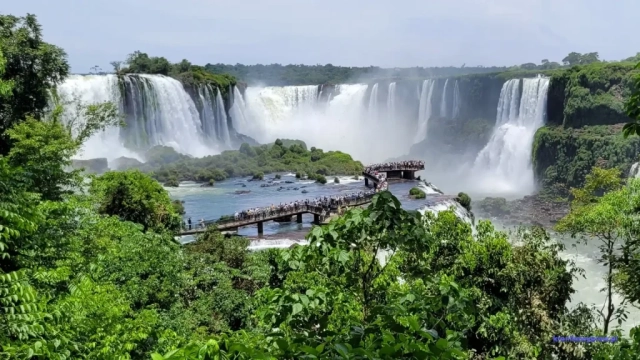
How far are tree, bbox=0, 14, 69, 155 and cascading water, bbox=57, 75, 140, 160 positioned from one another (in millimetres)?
19600

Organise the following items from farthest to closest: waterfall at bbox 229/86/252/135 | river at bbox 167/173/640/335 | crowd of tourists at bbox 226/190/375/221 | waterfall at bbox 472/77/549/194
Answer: waterfall at bbox 229/86/252/135
waterfall at bbox 472/77/549/194
crowd of tourists at bbox 226/190/375/221
river at bbox 167/173/640/335

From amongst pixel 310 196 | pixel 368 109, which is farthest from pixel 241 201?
pixel 368 109

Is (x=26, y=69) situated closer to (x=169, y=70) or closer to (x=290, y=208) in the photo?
(x=290, y=208)

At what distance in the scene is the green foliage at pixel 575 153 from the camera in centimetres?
4053

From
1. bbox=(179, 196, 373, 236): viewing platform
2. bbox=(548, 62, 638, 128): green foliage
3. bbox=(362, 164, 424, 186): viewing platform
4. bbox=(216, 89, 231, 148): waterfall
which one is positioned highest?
bbox=(548, 62, 638, 128): green foliage

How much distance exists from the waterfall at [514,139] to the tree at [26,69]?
40.8 m

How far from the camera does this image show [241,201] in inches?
1382

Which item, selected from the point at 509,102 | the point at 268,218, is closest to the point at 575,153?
the point at 509,102

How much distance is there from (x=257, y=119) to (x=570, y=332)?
59713mm

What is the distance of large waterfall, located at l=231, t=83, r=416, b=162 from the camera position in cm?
7025

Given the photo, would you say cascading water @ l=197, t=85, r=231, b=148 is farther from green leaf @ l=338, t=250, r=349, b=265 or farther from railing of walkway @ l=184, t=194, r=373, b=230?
green leaf @ l=338, t=250, r=349, b=265

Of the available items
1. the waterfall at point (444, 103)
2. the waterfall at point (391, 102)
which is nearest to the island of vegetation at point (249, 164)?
the waterfall at point (391, 102)

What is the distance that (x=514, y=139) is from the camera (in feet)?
170
